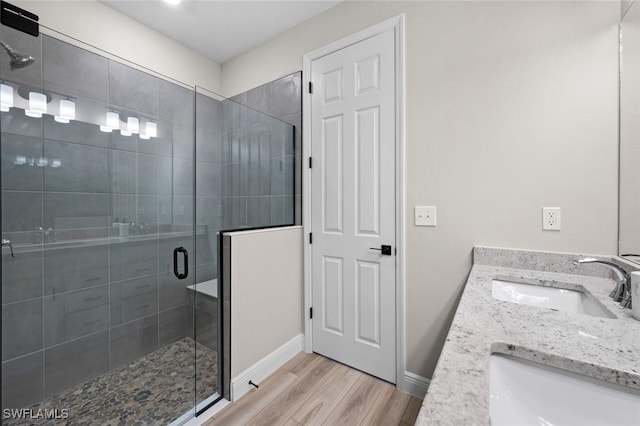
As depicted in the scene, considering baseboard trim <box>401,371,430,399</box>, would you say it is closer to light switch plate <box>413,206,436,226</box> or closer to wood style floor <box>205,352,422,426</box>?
wood style floor <box>205,352,422,426</box>

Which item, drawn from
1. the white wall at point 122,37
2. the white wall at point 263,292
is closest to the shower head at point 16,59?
the white wall at point 122,37

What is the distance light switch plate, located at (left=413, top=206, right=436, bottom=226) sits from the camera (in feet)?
5.42

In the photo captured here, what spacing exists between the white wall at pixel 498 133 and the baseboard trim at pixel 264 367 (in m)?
0.91

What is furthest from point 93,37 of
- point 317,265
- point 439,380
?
point 439,380

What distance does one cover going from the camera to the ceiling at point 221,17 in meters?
2.03

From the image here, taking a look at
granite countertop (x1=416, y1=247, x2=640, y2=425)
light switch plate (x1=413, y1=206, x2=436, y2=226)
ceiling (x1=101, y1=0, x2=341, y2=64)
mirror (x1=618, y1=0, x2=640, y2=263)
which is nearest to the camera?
granite countertop (x1=416, y1=247, x2=640, y2=425)

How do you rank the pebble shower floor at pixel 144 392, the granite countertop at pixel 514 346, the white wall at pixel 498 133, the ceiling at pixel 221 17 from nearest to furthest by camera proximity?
1. the granite countertop at pixel 514 346
2. the white wall at pixel 498 133
3. the pebble shower floor at pixel 144 392
4. the ceiling at pixel 221 17

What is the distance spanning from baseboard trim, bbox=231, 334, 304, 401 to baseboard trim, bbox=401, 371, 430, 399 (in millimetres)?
878

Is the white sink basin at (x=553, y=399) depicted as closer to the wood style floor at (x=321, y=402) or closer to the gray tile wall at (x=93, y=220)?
the wood style floor at (x=321, y=402)

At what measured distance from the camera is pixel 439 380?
53cm

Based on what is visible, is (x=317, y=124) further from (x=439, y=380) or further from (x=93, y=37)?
(x=439, y=380)

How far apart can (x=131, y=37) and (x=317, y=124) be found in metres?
1.73

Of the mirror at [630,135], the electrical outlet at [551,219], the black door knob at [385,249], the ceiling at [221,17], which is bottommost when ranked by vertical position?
the black door knob at [385,249]

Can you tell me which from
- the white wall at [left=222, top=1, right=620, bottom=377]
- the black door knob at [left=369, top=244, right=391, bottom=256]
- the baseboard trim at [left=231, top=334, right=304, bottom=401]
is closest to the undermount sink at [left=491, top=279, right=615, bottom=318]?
the white wall at [left=222, top=1, right=620, bottom=377]
